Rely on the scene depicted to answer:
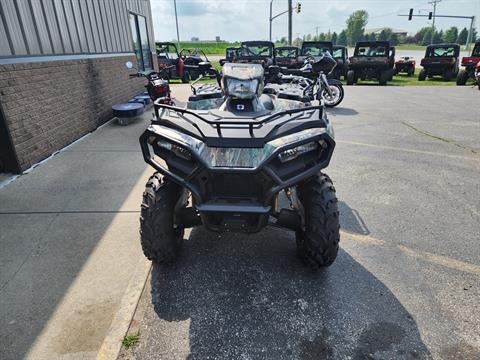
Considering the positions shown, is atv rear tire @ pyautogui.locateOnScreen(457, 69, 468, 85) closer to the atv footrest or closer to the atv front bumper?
the atv front bumper

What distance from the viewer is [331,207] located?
2.48 meters

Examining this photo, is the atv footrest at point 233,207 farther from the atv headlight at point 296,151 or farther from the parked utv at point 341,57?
the parked utv at point 341,57

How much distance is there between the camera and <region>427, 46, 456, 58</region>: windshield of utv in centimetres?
1705

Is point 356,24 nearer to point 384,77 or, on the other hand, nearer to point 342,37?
point 342,37

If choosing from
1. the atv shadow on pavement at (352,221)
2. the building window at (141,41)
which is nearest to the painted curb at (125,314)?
the atv shadow on pavement at (352,221)

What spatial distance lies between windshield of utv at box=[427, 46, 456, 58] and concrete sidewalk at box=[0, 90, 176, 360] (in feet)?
59.1

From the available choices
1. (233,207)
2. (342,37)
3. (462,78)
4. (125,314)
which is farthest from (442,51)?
(342,37)

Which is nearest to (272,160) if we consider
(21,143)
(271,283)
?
(271,283)

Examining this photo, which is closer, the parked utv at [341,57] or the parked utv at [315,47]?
the parked utv at [315,47]

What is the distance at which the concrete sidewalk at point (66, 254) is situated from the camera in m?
2.18

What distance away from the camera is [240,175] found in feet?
7.24

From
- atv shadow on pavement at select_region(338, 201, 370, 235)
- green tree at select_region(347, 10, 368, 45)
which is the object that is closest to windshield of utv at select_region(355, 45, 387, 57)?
atv shadow on pavement at select_region(338, 201, 370, 235)

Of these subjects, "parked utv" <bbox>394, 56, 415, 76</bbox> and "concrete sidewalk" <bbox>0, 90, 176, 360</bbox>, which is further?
"parked utv" <bbox>394, 56, 415, 76</bbox>

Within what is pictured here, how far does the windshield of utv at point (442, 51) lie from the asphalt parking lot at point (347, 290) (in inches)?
633
